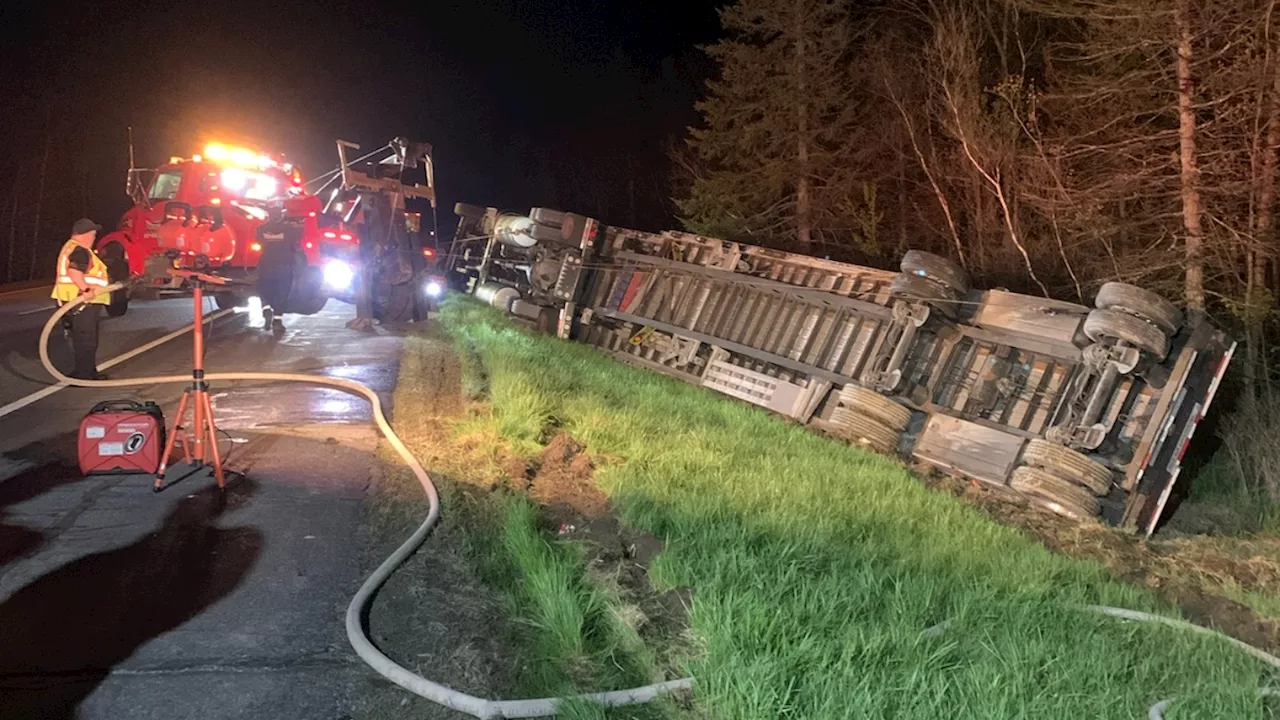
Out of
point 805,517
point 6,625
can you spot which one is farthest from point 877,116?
point 6,625

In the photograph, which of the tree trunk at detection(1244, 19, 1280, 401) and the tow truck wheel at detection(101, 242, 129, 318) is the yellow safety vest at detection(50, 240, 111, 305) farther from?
Result: the tree trunk at detection(1244, 19, 1280, 401)

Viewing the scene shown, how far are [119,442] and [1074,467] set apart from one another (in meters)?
7.14

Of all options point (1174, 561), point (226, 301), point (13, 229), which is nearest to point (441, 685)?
point (1174, 561)

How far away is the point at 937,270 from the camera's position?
902 centimetres

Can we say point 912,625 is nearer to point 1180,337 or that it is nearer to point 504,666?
point 504,666

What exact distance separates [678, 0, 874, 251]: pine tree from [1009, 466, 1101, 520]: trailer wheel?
9.94 meters

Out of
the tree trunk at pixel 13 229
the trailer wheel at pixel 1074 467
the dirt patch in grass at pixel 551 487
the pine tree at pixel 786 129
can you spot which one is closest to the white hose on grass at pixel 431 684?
the dirt patch in grass at pixel 551 487

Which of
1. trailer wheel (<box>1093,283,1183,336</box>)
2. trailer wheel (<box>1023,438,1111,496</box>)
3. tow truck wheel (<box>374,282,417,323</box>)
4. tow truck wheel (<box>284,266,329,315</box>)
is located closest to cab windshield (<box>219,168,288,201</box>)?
tow truck wheel (<box>284,266,329,315</box>)

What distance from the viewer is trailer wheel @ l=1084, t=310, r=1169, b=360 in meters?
7.28

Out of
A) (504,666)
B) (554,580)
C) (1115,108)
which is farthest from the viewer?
(1115,108)

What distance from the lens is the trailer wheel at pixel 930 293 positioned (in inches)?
351

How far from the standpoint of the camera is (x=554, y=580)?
4.31m

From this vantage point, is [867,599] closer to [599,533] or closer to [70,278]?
[599,533]

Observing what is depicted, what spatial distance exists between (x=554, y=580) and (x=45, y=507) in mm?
3545
